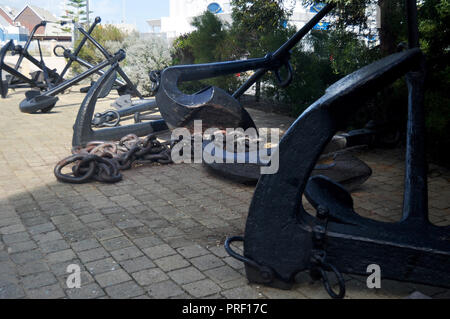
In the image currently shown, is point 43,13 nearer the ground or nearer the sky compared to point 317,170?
nearer the sky

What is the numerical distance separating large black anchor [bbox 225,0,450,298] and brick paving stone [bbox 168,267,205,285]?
312mm

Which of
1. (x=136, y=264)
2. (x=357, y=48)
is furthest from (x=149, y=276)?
(x=357, y=48)

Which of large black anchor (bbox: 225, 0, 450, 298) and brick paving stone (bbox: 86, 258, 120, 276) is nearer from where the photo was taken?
large black anchor (bbox: 225, 0, 450, 298)

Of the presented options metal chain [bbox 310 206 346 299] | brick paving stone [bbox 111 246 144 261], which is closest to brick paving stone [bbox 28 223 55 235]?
brick paving stone [bbox 111 246 144 261]

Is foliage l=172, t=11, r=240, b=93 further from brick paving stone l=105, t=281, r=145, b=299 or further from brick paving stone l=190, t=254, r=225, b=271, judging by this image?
brick paving stone l=105, t=281, r=145, b=299

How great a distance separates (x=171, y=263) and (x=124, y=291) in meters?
0.42

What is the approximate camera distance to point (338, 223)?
2543 millimetres

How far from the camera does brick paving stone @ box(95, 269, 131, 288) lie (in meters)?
2.67

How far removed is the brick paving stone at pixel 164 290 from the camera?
2541mm

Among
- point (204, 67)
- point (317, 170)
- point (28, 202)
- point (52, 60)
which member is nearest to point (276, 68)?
point (204, 67)

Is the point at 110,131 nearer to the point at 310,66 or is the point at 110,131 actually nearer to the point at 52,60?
the point at 310,66

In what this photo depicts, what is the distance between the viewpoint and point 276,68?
16.7 feet

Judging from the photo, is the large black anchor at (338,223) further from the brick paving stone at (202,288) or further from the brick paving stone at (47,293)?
the brick paving stone at (47,293)
